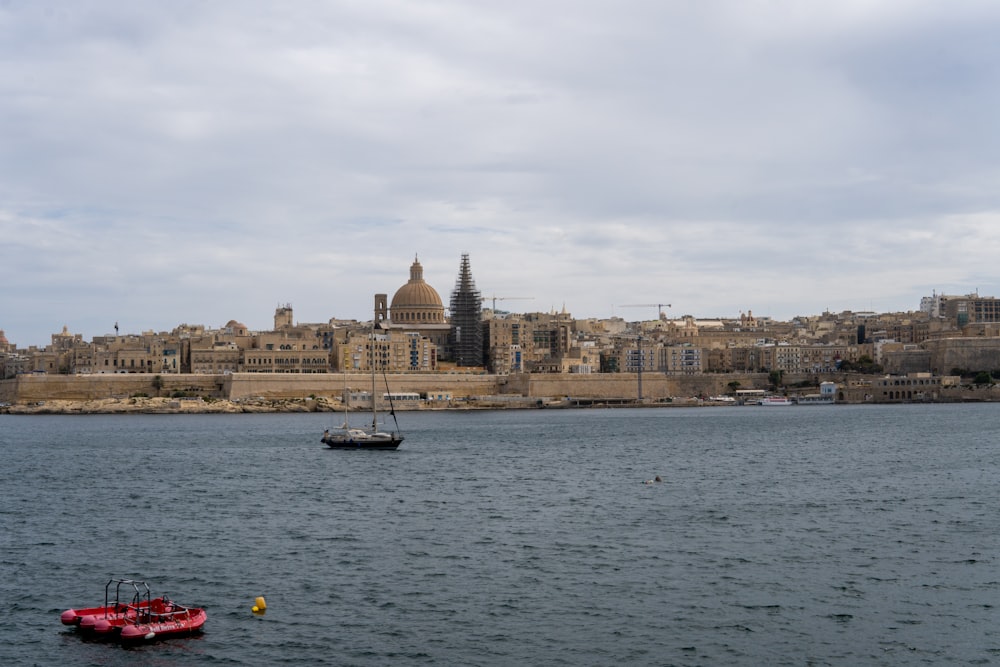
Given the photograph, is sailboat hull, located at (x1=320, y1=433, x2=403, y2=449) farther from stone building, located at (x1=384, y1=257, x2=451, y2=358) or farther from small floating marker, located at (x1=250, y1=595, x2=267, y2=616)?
stone building, located at (x1=384, y1=257, x2=451, y2=358)

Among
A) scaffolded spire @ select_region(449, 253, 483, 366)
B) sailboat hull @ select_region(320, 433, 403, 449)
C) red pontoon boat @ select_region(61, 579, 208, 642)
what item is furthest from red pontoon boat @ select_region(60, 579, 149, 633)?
scaffolded spire @ select_region(449, 253, 483, 366)

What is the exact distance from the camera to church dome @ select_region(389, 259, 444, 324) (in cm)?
11881

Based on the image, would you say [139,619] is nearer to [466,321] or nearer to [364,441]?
[364,441]

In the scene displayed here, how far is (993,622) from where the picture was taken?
16734 millimetres

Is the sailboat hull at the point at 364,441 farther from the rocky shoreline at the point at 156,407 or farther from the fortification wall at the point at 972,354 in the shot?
the fortification wall at the point at 972,354

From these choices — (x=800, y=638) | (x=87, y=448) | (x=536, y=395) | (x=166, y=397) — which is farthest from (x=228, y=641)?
(x=536, y=395)

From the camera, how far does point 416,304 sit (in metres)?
119

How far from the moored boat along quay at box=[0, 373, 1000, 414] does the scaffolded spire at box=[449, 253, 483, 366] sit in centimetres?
1207

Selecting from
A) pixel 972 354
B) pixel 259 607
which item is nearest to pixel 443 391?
pixel 972 354

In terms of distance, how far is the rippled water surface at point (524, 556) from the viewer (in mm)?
16125

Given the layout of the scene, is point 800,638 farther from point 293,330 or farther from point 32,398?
point 293,330

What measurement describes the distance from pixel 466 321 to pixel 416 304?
30.0 ft

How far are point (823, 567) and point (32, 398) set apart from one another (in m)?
74.6

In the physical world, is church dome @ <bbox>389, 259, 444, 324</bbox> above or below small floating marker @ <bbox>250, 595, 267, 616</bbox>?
above
